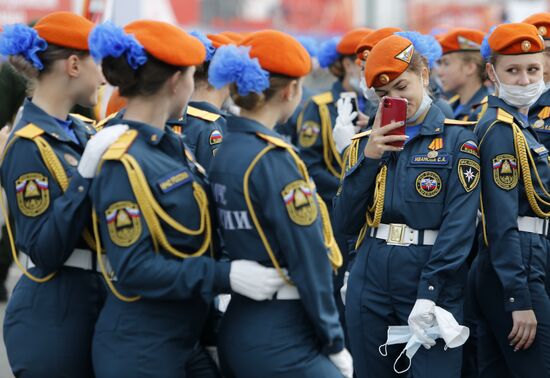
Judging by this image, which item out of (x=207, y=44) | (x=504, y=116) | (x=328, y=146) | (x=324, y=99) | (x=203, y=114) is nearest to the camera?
(x=504, y=116)

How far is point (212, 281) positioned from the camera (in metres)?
3.92

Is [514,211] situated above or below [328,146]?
above

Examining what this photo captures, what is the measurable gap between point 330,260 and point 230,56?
2.87 feet

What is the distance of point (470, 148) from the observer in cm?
504

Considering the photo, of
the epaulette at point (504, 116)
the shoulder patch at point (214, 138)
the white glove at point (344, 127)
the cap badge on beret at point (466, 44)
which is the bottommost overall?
the white glove at point (344, 127)

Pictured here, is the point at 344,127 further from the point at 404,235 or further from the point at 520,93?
the point at 404,235

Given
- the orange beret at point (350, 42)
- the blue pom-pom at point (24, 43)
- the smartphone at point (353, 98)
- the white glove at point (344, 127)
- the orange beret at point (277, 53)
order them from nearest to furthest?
the orange beret at point (277, 53) < the blue pom-pom at point (24, 43) < the white glove at point (344, 127) < the smartphone at point (353, 98) < the orange beret at point (350, 42)

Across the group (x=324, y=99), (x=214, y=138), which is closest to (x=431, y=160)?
(x=214, y=138)

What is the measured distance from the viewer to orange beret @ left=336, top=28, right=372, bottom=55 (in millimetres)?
8453

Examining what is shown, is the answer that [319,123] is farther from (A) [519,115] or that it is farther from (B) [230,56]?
(B) [230,56]

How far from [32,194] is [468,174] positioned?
2.01 m

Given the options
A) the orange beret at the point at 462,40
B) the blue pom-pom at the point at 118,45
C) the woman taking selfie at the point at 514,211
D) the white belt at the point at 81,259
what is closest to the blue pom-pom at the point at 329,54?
the orange beret at the point at 462,40

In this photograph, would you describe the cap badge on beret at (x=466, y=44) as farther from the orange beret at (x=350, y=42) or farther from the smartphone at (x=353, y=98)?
the smartphone at (x=353, y=98)

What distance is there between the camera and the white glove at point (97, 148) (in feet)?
13.1
